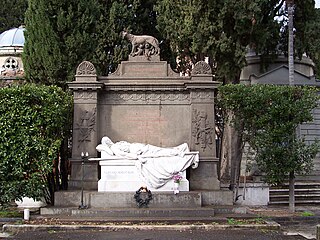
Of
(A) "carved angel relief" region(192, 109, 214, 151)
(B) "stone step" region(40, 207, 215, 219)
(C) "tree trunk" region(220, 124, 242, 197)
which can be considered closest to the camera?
(B) "stone step" region(40, 207, 215, 219)

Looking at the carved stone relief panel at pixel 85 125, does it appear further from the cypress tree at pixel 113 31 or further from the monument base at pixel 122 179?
the cypress tree at pixel 113 31

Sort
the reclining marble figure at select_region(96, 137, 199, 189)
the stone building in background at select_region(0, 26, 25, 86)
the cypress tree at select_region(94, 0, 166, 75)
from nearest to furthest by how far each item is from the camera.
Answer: the reclining marble figure at select_region(96, 137, 199, 189)
the cypress tree at select_region(94, 0, 166, 75)
the stone building in background at select_region(0, 26, 25, 86)

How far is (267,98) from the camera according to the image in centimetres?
1653

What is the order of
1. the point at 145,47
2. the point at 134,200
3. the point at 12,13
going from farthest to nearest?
the point at 12,13
the point at 145,47
the point at 134,200

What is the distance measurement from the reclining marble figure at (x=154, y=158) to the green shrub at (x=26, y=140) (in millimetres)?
1805

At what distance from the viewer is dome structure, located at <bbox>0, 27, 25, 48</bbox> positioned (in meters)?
38.9

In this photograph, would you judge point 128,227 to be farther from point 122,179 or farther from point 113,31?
point 113,31

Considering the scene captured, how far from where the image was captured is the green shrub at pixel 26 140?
14.6 m

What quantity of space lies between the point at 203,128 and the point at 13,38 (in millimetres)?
27508

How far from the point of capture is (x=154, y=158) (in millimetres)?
15109

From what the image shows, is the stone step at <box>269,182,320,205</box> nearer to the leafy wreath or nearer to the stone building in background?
the leafy wreath

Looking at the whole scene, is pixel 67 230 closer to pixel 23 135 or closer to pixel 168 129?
pixel 23 135

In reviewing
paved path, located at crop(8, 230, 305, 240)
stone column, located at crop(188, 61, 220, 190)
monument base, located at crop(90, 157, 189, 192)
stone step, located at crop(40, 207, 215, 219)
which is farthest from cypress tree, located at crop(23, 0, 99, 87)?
paved path, located at crop(8, 230, 305, 240)

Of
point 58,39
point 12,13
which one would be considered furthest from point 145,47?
point 12,13
